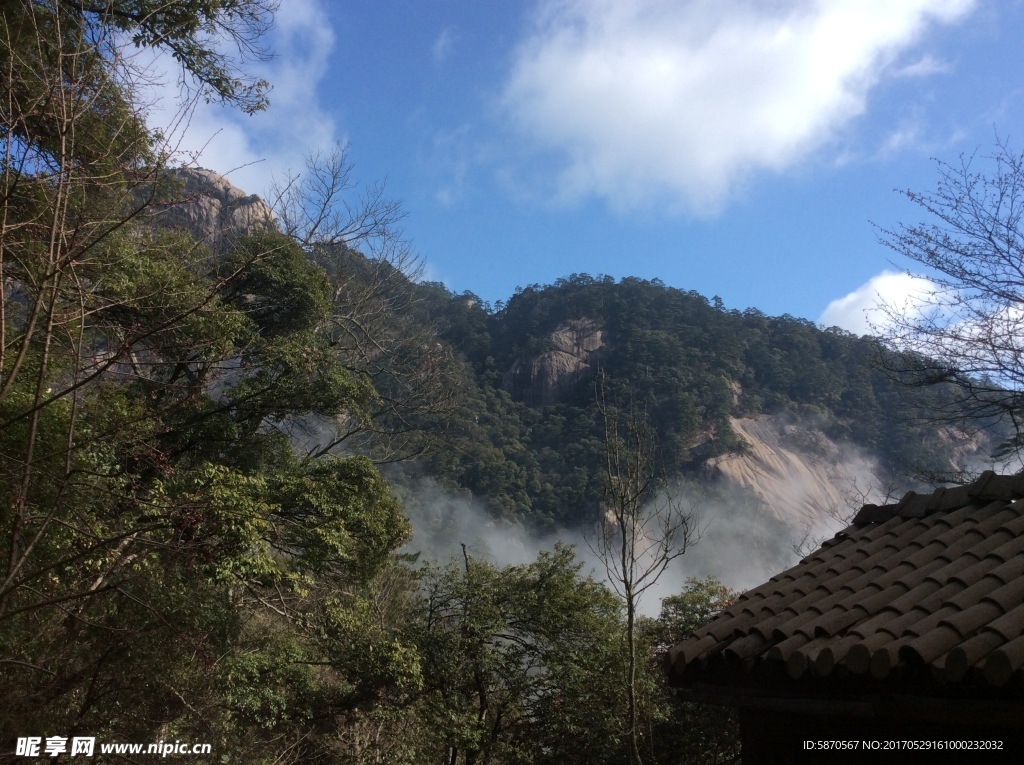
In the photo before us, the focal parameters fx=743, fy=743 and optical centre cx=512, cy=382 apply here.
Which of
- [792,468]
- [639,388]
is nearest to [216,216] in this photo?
[639,388]

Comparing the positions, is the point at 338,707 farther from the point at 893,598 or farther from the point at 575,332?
the point at 575,332

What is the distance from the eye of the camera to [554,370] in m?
43.5

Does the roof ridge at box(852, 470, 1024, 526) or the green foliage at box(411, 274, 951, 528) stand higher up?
the green foliage at box(411, 274, 951, 528)

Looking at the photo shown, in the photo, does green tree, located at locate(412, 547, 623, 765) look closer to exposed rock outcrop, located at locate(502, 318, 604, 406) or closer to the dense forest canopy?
the dense forest canopy

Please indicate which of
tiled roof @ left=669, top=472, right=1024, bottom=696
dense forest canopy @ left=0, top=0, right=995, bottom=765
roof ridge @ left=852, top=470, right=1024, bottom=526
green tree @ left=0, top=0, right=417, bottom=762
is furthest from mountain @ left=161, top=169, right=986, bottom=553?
tiled roof @ left=669, top=472, right=1024, bottom=696

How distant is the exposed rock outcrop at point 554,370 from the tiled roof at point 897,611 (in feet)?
126

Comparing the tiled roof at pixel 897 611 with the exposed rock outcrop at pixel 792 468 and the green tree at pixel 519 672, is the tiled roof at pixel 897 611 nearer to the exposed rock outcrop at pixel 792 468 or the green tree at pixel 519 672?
the green tree at pixel 519 672

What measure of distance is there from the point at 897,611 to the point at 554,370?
40.7m

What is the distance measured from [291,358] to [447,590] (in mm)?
3852

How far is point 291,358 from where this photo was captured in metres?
10.1

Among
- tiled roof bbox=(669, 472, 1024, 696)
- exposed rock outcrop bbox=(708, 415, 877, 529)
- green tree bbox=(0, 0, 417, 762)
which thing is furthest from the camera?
exposed rock outcrop bbox=(708, 415, 877, 529)

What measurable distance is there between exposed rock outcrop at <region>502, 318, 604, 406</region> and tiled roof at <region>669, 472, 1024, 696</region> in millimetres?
38332

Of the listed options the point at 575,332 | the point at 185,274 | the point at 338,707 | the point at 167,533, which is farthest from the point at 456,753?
the point at 575,332

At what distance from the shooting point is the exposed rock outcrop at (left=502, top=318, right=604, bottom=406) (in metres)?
43.0
